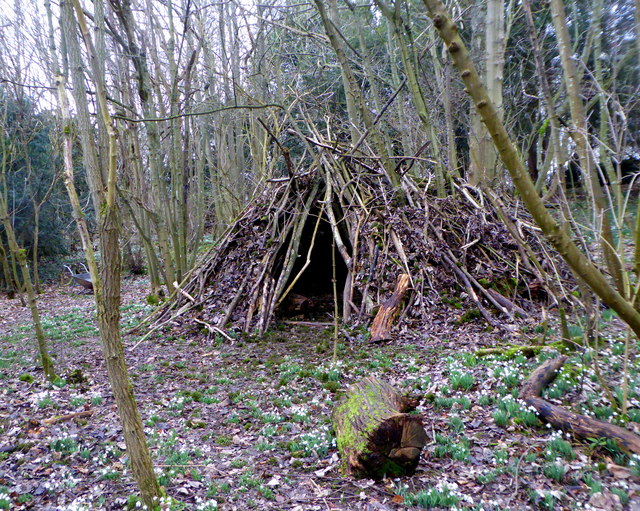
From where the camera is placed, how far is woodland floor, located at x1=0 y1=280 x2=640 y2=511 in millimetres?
2941

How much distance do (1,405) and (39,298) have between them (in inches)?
406

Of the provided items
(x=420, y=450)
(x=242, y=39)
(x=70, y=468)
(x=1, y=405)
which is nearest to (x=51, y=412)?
(x=1, y=405)

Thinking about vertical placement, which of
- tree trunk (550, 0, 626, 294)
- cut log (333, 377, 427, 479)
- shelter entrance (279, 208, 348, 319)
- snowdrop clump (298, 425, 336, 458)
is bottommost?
snowdrop clump (298, 425, 336, 458)

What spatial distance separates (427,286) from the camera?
22.7 ft

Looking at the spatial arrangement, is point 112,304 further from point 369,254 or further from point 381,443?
point 369,254

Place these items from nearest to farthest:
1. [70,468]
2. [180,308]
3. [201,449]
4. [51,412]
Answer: [70,468] < [201,449] < [51,412] < [180,308]

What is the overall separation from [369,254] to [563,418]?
174 inches

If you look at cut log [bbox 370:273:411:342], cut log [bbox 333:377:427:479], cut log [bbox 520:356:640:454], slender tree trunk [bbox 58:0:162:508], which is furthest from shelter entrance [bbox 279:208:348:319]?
slender tree trunk [bbox 58:0:162:508]

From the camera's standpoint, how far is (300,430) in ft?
13.2

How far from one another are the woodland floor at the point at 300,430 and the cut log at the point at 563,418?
79 millimetres

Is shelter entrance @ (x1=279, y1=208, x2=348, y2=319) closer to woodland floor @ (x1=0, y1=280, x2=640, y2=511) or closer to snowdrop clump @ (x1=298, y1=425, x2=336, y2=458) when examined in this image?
woodland floor @ (x1=0, y1=280, x2=640, y2=511)

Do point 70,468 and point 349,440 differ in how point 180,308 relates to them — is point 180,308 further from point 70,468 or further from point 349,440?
point 349,440

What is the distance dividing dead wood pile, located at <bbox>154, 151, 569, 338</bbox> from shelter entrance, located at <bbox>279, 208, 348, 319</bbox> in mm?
48

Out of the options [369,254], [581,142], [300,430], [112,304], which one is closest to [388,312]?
[369,254]
